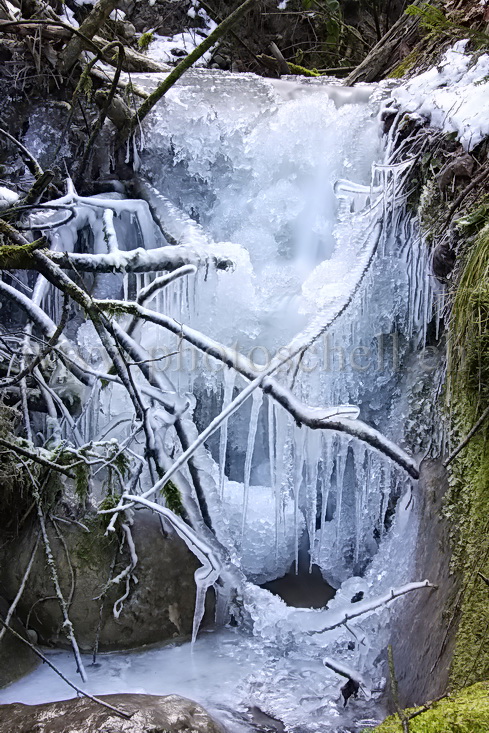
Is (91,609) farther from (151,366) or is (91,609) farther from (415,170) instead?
(415,170)

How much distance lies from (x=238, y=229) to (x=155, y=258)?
1301mm

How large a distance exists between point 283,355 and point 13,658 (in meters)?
1.87

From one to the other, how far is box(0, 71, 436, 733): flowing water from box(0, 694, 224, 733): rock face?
0.30 m

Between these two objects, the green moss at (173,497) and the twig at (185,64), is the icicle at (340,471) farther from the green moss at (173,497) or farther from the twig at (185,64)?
the twig at (185,64)

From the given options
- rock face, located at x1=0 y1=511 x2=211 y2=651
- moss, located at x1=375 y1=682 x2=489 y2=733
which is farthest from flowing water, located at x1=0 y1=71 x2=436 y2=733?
moss, located at x1=375 y1=682 x2=489 y2=733

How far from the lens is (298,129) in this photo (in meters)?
4.08

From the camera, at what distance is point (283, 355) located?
2824 millimetres

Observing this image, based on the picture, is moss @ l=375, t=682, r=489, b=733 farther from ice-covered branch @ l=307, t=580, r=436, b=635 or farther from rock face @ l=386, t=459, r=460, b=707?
ice-covered branch @ l=307, t=580, r=436, b=635

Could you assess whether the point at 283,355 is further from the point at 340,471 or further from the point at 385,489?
the point at 385,489

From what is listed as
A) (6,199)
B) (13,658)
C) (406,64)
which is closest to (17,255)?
(6,199)

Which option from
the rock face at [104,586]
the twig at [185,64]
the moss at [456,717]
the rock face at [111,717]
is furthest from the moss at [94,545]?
the twig at [185,64]

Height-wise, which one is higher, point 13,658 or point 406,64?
point 406,64

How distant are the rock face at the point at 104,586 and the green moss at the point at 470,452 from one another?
155 centimetres

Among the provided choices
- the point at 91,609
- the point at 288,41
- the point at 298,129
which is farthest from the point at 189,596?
the point at 288,41
